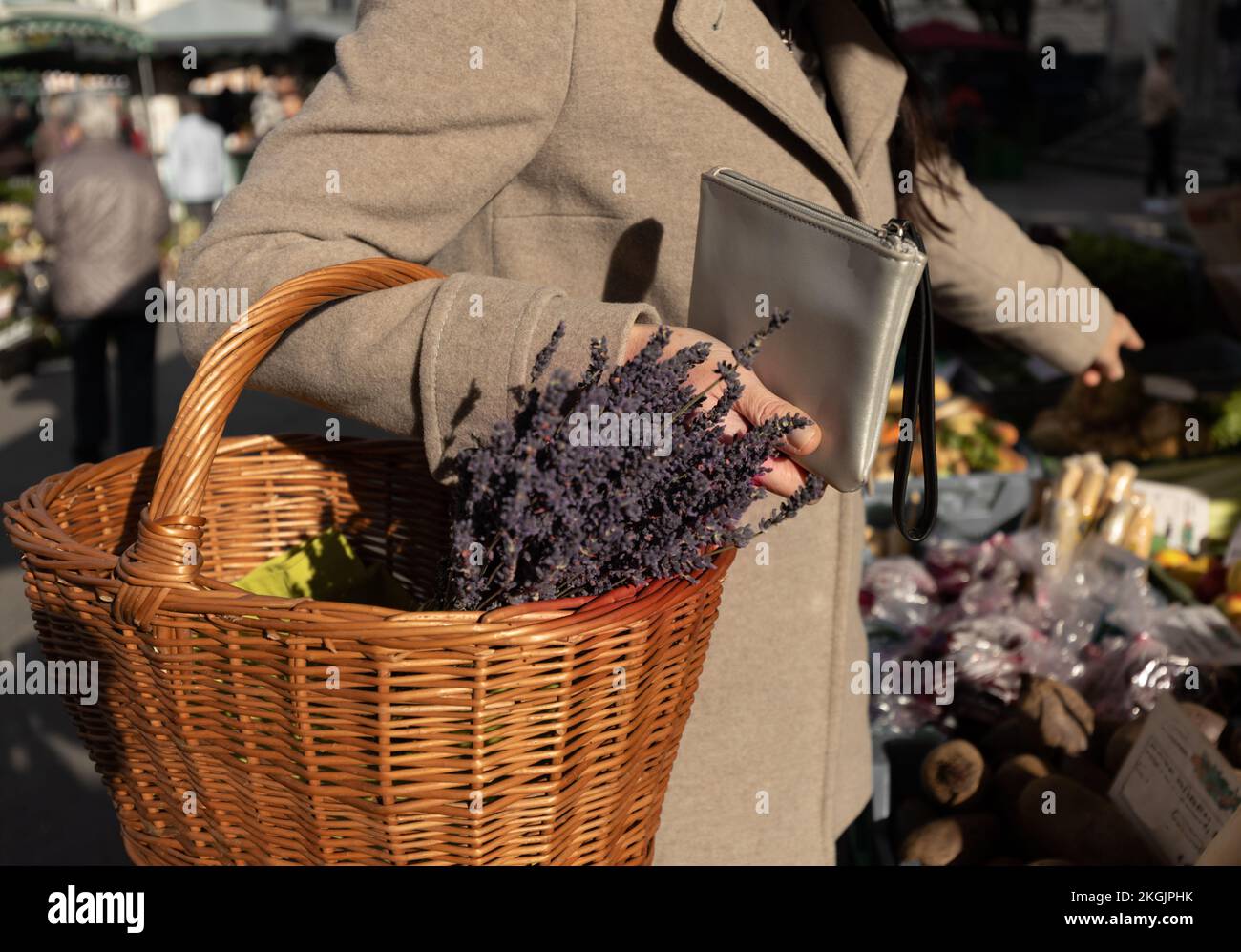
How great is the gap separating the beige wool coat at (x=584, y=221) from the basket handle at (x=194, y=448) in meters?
0.10

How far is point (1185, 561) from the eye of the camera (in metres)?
3.39

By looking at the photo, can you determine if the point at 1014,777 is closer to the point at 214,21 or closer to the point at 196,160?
the point at 196,160

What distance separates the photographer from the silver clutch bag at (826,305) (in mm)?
991

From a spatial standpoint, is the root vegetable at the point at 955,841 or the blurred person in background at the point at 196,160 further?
the blurred person in background at the point at 196,160

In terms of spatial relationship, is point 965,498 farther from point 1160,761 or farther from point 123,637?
point 123,637

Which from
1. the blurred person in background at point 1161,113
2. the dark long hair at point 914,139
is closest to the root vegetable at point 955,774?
the dark long hair at point 914,139

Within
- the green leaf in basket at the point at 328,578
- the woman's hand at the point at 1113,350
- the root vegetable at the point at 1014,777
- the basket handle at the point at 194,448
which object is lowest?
the root vegetable at the point at 1014,777

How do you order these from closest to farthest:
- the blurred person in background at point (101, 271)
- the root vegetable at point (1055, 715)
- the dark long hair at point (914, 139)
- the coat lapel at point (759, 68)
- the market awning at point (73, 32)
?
the coat lapel at point (759, 68)
the dark long hair at point (914, 139)
the root vegetable at point (1055, 715)
the blurred person in background at point (101, 271)
the market awning at point (73, 32)

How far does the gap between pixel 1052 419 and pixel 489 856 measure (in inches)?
151

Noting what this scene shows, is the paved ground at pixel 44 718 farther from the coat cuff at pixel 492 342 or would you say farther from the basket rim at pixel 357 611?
the coat cuff at pixel 492 342

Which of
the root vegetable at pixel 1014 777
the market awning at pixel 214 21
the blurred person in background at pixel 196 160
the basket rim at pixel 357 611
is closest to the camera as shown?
the basket rim at pixel 357 611

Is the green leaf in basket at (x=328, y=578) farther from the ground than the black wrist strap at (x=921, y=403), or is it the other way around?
the black wrist strap at (x=921, y=403)

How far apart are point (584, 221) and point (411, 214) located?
0.24 metres
